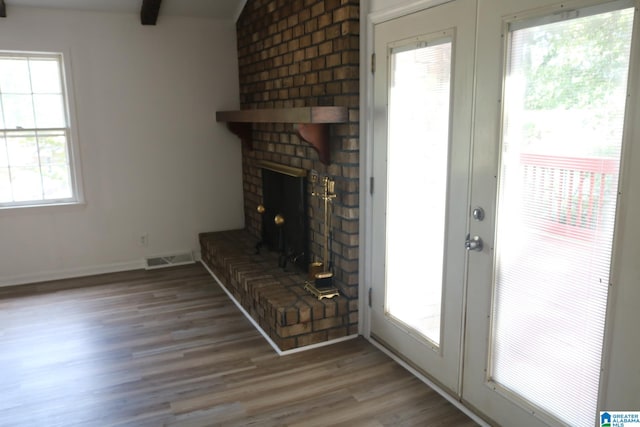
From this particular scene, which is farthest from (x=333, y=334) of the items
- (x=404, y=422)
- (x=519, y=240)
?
(x=519, y=240)

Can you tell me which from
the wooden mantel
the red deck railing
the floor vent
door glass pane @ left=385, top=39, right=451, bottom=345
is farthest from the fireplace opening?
the red deck railing

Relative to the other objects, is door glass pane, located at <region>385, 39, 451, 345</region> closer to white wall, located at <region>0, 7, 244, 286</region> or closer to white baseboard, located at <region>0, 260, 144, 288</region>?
white wall, located at <region>0, 7, 244, 286</region>

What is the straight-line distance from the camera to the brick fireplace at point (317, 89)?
2949 mm

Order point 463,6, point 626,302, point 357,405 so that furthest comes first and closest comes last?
point 357,405 < point 463,6 < point 626,302

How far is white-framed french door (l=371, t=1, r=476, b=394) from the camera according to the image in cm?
228

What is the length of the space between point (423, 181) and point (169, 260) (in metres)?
3.03

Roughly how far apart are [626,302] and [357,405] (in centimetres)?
133

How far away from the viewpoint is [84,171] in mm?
4371

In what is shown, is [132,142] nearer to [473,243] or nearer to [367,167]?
[367,167]

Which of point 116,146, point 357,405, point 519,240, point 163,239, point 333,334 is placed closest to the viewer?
point 519,240

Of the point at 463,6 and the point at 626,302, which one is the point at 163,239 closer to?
the point at 463,6

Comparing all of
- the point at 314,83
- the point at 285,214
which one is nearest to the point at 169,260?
the point at 285,214

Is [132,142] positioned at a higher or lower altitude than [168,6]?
lower

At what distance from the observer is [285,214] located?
3.88m
